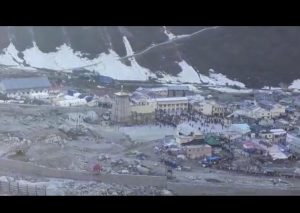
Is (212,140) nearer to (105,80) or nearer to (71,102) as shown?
(105,80)

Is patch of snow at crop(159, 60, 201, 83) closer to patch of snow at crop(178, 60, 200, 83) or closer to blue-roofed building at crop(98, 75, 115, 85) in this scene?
patch of snow at crop(178, 60, 200, 83)

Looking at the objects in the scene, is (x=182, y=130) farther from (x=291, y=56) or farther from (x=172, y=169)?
(x=291, y=56)

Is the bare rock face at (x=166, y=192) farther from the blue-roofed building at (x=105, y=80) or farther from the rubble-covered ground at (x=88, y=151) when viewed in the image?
the blue-roofed building at (x=105, y=80)

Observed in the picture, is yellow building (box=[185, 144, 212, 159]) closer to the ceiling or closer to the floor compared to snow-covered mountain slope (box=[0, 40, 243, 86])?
closer to the floor

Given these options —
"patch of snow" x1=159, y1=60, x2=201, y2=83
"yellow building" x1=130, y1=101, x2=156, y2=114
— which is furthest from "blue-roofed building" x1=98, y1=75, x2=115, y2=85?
"patch of snow" x1=159, y1=60, x2=201, y2=83

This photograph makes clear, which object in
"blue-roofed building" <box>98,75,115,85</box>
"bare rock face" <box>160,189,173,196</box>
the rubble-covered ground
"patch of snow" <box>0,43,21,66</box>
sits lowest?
"bare rock face" <box>160,189,173,196</box>
